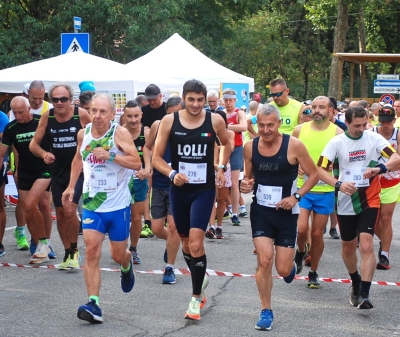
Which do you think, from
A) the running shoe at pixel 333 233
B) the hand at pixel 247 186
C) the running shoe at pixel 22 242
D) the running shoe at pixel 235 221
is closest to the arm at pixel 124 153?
the hand at pixel 247 186

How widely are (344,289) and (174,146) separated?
8.45 feet

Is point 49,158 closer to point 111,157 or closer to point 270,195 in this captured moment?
point 111,157

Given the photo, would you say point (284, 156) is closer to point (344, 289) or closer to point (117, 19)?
point (344, 289)

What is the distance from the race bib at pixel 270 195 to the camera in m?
7.23

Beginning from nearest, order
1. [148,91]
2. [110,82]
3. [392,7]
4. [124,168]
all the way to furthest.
Answer: [124,168], [148,91], [110,82], [392,7]

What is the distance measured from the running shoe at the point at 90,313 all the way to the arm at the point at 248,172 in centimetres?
153

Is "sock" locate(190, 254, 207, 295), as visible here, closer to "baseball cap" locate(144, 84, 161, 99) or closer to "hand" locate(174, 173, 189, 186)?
"hand" locate(174, 173, 189, 186)

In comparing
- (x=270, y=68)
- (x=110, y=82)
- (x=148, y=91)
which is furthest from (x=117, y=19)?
(x=270, y=68)

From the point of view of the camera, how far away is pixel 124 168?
24.4 feet

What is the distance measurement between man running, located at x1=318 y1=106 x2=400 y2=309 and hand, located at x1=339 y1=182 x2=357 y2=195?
0.07 metres

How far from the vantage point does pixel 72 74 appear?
672 inches

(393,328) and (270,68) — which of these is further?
(270,68)

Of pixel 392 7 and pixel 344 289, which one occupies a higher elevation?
pixel 392 7

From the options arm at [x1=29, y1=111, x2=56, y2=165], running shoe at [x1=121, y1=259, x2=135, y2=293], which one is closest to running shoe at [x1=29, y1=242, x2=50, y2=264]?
arm at [x1=29, y1=111, x2=56, y2=165]
